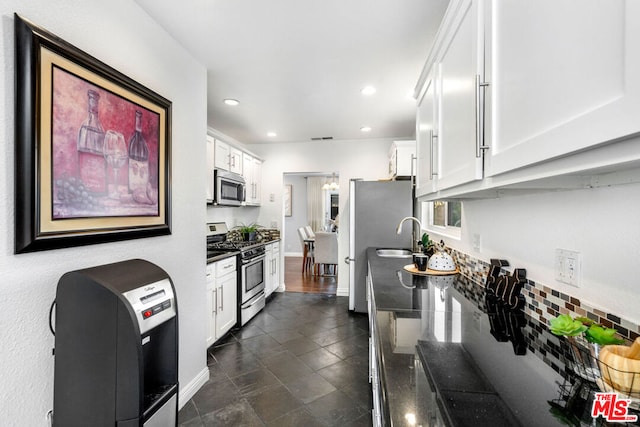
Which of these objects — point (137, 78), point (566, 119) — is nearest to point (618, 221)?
point (566, 119)

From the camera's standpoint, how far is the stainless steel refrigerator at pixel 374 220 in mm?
3521

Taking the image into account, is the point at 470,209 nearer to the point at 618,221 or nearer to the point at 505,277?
the point at 505,277

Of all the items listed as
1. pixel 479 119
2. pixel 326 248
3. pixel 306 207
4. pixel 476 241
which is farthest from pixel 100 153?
pixel 306 207

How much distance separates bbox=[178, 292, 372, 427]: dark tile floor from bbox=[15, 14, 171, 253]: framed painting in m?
1.30

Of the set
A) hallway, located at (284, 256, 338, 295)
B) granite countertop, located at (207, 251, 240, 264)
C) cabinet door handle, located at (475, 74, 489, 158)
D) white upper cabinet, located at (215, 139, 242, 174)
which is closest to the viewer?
cabinet door handle, located at (475, 74, 489, 158)

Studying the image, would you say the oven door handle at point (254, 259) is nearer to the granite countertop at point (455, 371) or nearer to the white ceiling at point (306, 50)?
the white ceiling at point (306, 50)

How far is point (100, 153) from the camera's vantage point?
1.29 metres

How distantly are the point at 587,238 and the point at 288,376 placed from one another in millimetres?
2154

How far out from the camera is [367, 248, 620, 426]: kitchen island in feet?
1.95

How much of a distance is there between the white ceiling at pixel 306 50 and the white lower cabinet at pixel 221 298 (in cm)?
170

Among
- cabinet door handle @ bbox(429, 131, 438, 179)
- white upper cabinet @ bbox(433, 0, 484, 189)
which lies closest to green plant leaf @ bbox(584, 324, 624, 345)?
white upper cabinet @ bbox(433, 0, 484, 189)

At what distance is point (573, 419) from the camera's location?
58 centimetres

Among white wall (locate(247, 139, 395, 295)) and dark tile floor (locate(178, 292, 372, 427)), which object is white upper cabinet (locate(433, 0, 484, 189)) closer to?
dark tile floor (locate(178, 292, 372, 427))

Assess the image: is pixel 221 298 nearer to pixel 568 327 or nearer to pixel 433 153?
pixel 433 153
